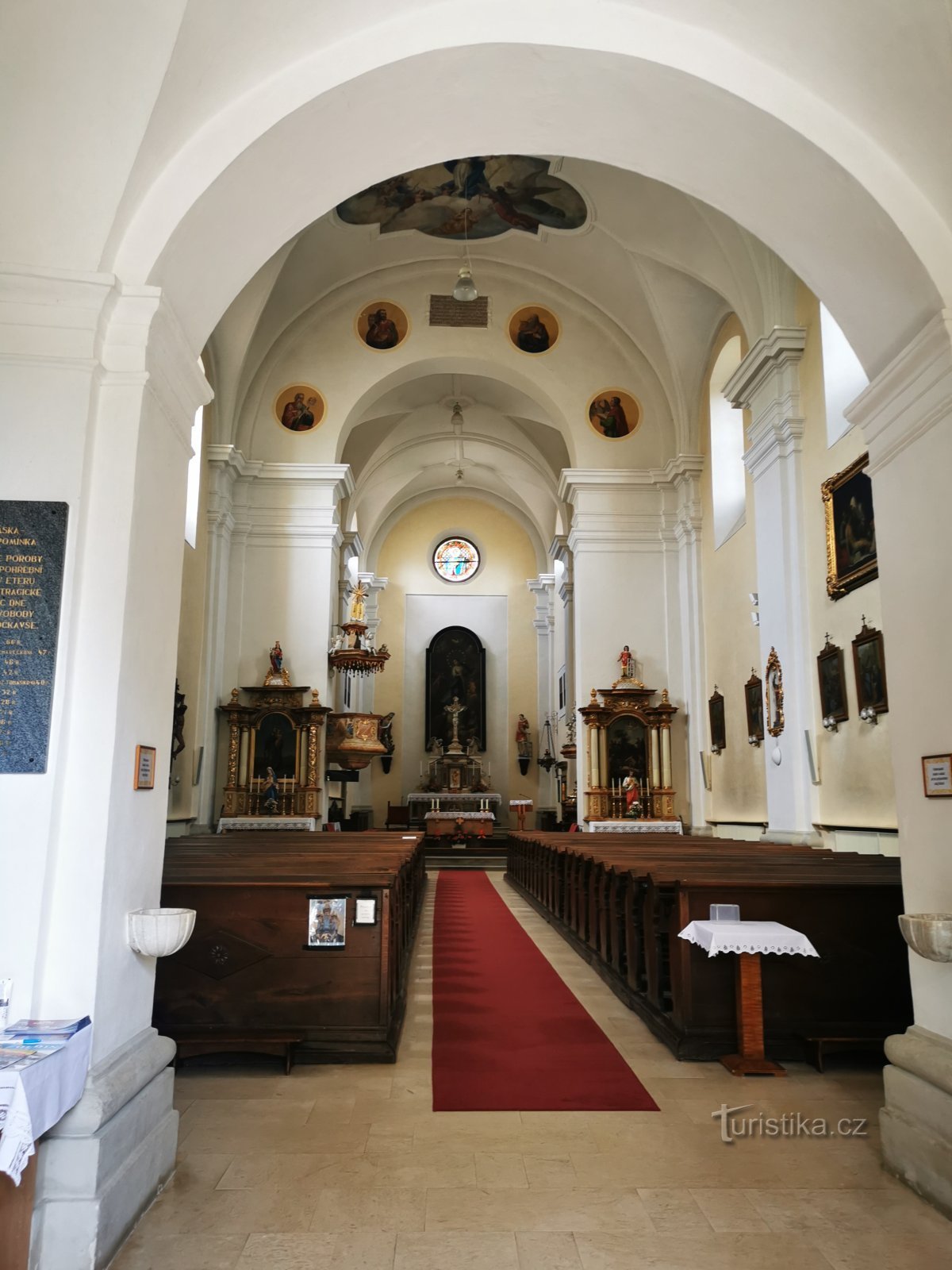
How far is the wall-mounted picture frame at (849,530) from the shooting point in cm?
795

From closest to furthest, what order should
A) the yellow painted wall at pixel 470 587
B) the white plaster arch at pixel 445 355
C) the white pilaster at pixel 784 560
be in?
1. the white pilaster at pixel 784 560
2. the white plaster arch at pixel 445 355
3. the yellow painted wall at pixel 470 587

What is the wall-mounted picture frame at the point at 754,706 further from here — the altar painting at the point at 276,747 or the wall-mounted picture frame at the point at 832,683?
the altar painting at the point at 276,747

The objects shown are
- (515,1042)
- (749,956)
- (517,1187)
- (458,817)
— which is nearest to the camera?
(517,1187)

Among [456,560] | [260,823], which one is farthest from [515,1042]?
[456,560]

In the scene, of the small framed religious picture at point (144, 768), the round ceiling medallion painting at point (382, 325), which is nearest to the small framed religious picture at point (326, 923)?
the small framed religious picture at point (144, 768)

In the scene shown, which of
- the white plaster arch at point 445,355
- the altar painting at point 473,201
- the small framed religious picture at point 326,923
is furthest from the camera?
the white plaster arch at point 445,355

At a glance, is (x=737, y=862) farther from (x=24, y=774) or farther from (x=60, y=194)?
(x=60, y=194)

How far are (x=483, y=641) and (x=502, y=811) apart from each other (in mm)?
4198

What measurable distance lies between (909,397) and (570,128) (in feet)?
6.92

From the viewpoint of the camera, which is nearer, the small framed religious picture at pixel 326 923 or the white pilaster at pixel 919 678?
the white pilaster at pixel 919 678

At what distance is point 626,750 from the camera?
44.4 feet

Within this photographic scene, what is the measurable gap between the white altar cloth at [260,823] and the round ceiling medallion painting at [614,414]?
6.97m

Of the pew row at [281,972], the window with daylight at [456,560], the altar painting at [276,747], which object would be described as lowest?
the pew row at [281,972]

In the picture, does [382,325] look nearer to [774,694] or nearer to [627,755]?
[627,755]
